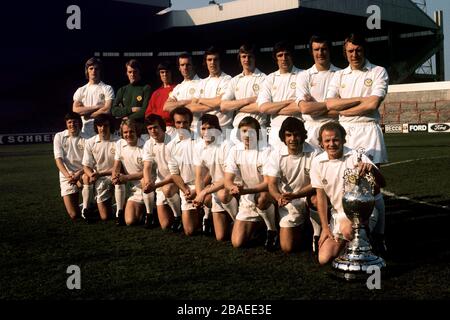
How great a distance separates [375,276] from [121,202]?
12.8ft

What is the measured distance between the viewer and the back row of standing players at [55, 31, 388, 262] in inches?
196

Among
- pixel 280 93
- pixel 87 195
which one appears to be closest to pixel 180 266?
pixel 280 93

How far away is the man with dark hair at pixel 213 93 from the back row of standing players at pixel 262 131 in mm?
13

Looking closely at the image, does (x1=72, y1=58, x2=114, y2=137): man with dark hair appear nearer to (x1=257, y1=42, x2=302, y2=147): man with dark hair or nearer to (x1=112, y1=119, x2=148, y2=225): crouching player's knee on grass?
(x1=112, y1=119, x2=148, y2=225): crouching player's knee on grass

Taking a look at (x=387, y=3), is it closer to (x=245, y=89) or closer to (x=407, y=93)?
(x=407, y=93)

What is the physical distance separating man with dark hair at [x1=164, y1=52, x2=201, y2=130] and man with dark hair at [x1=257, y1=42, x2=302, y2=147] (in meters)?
1.19

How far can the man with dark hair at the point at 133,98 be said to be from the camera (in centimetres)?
722

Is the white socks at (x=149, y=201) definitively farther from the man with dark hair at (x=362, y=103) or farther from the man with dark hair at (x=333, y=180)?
the man with dark hair at (x=362, y=103)

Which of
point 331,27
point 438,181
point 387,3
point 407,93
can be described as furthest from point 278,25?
point 438,181

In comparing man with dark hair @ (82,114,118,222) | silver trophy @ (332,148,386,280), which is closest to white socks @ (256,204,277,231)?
silver trophy @ (332,148,386,280)

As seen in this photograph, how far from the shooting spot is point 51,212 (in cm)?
760

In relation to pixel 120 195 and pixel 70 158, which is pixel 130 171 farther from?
pixel 70 158

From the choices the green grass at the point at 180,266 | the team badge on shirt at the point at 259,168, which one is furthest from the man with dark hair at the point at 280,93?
the green grass at the point at 180,266

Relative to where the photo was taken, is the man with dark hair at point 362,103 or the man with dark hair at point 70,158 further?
the man with dark hair at point 70,158
